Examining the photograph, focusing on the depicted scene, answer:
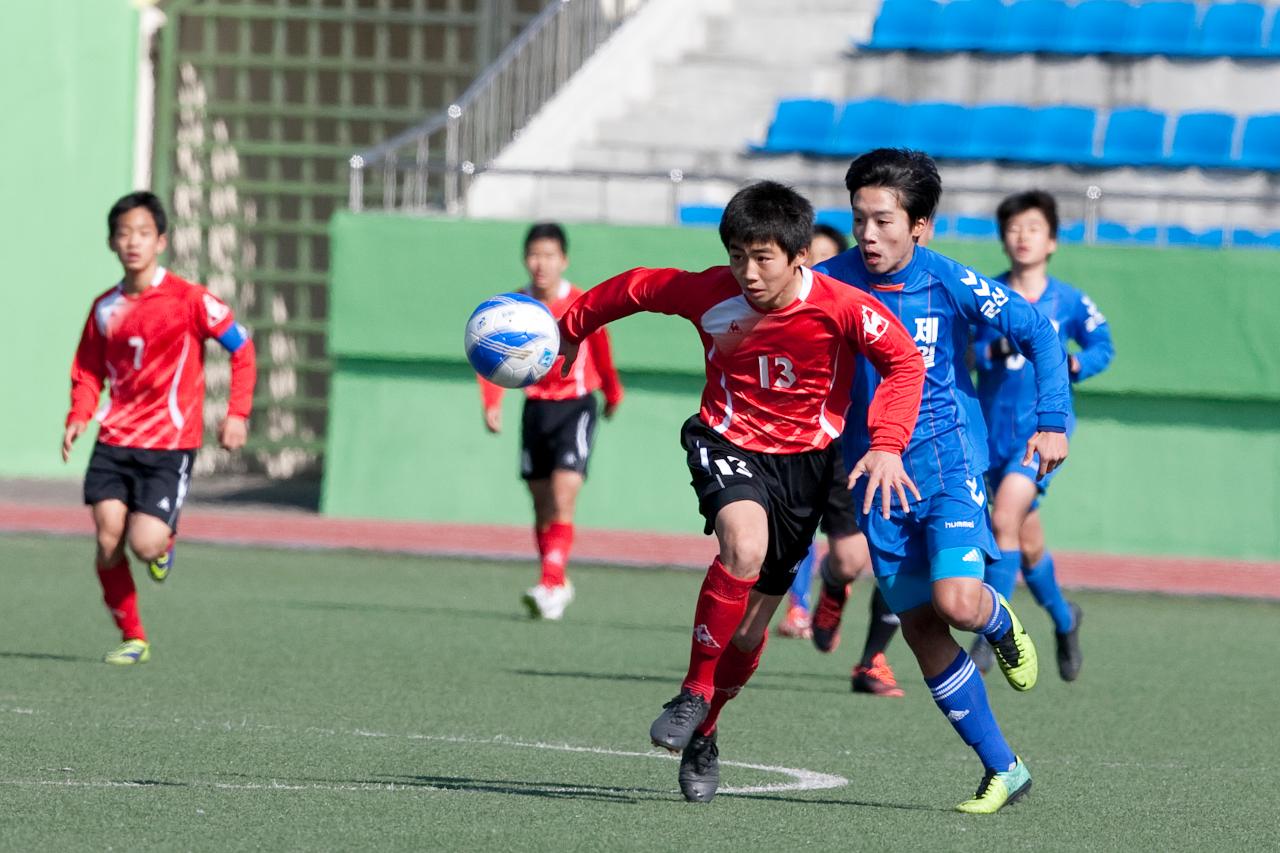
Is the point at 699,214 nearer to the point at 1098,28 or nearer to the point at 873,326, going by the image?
the point at 1098,28

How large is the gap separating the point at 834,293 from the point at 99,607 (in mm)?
6660

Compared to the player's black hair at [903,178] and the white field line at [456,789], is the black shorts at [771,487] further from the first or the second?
the player's black hair at [903,178]

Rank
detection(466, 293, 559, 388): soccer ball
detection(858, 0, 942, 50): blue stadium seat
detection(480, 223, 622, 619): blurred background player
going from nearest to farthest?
detection(466, 293, 559, 388): soccer ball, detection(480, 223, 622, 619): blurred background player, detection(858, 0, 942, 50): blue stadium seat

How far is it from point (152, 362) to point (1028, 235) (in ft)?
13.3

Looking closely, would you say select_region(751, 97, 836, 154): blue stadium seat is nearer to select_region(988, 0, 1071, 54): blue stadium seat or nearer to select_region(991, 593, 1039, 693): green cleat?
select_region(988, 0, 1071, 54): blue stadium seat

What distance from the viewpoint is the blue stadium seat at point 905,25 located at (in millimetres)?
20703

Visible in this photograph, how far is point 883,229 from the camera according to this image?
670cm

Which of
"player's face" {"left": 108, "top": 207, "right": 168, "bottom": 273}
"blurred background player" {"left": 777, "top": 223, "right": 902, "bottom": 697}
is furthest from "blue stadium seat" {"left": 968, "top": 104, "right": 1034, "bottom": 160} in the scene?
"player's face" {"left": 108, "top": 207, "right": 168, "bottom": 273}

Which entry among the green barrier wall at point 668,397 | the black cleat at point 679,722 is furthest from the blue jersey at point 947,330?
the green barrier wall at point 668,397

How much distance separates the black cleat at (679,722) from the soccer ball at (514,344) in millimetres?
1110

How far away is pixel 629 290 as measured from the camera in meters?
6.64

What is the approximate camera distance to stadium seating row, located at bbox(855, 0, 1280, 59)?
20250 mm

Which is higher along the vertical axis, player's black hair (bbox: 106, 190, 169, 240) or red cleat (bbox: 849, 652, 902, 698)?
player's black hair (bbox: 106, 190, 169, 240)

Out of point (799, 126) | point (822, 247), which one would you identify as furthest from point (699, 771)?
point (799, 126)
